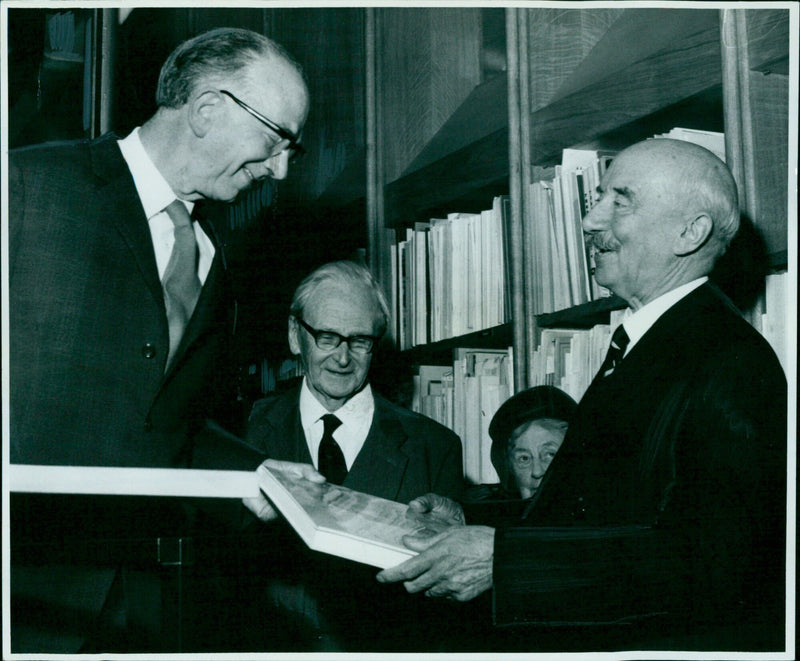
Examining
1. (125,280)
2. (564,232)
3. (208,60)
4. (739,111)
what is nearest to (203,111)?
(208,60)

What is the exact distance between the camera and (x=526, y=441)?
256cm

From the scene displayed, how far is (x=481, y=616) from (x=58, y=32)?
161cm

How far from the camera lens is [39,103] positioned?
214 cm

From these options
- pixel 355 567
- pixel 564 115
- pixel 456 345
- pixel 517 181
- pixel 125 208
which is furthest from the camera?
pixel 456 345

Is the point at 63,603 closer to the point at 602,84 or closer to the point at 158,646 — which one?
the point at 158,646

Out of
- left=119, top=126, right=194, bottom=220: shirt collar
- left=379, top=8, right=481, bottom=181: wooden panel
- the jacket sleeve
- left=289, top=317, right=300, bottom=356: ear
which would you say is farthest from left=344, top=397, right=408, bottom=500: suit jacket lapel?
left=379, top=8, right=481, bottom=181: wooden panel

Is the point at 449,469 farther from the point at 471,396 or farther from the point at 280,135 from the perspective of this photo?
the point at 280,135

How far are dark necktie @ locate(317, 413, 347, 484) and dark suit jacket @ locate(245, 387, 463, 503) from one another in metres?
0.03

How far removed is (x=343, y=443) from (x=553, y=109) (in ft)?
3.66

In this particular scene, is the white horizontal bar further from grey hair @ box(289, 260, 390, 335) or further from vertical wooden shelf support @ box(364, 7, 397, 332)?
vertical wooden shelf support @ box(364, 7, 397, 332)

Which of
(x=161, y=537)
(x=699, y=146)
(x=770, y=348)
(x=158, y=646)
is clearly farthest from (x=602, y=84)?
(x=158, y=646)

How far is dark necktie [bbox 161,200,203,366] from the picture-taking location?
6.36ft

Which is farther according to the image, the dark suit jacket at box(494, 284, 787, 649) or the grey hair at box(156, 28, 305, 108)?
the grey hair at box(156, 28, 305, 108)

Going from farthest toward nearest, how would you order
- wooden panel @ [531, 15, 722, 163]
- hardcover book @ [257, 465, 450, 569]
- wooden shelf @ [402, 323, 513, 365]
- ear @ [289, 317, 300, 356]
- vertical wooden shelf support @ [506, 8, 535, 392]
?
wooden shelf @ [402, 323, 513, 365] → vertical wooden shelf support @ [506, 8, 535, 392] → ear @ [289, 317, 300, 356] → wooden panel @ [531, 15, 722, 163] → hardcover book @ [257, 465, 450, 569]
